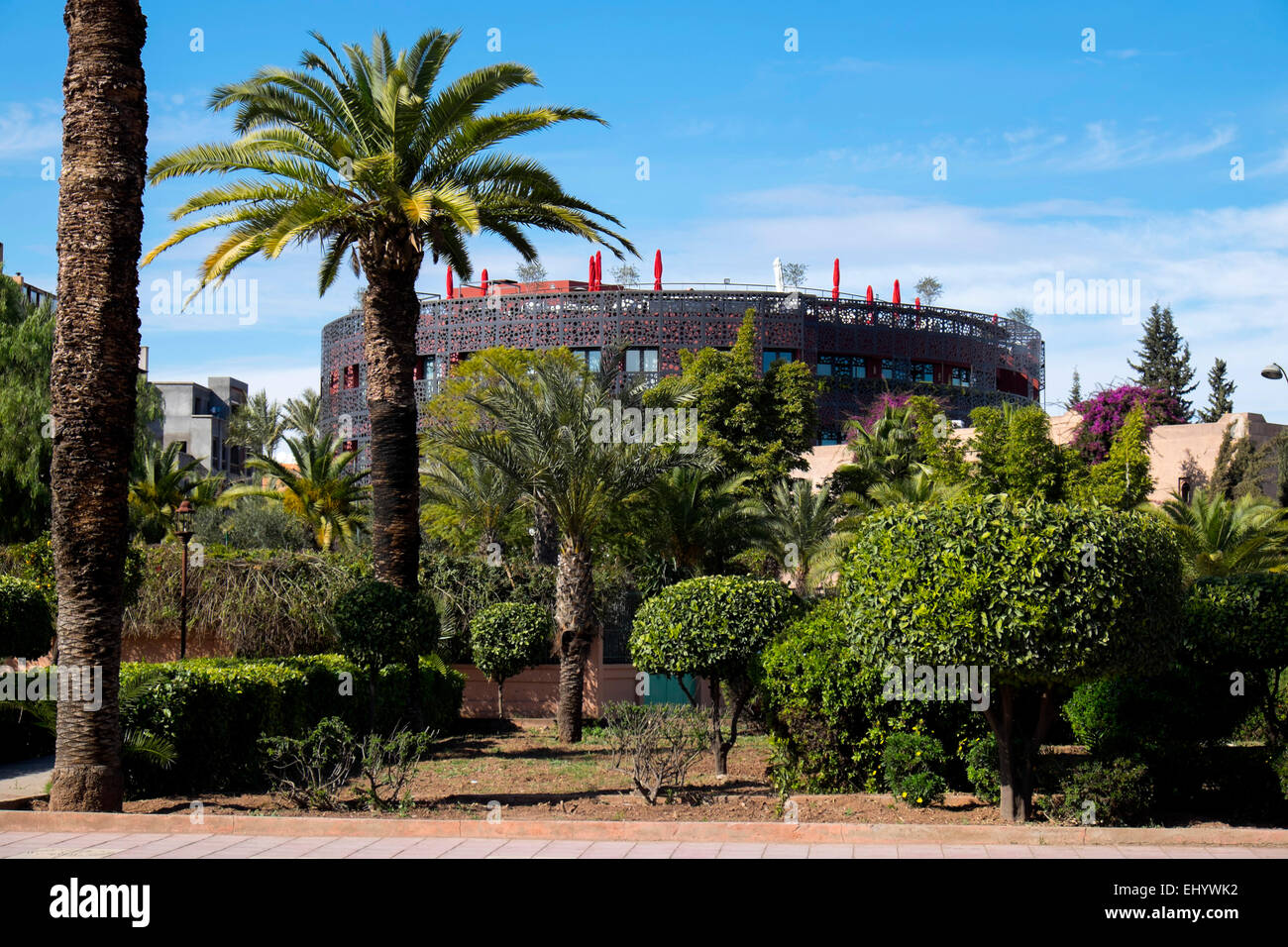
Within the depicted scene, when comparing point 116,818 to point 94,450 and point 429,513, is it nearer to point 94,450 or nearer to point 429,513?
point 94,450

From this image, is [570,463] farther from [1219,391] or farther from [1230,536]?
[1219,391]

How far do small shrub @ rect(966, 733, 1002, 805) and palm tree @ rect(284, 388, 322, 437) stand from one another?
5200 cm

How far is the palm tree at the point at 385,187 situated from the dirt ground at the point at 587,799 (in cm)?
380

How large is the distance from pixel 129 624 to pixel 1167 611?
20.8 m

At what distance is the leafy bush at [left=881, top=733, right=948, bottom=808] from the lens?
12.7m

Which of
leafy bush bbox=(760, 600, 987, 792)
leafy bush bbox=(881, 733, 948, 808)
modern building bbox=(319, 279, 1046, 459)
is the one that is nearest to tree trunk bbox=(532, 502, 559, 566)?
leafy bush bbox=(760, 600, 987, 792)

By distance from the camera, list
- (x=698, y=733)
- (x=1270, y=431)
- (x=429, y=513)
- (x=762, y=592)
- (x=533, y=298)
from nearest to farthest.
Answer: (x=698, y=733), (x=762, y=592), (x=1270, y=431), (x=429, y=513), (x=533, y=298)

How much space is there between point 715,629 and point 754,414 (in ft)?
62.5

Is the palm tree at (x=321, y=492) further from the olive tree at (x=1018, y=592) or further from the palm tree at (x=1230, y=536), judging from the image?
the olive tree at (x=1018, y=592)

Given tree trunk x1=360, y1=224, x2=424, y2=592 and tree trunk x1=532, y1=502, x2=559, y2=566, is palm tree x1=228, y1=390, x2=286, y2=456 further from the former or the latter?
tree trunk x1=360, y1=224, x2=424, y2=592

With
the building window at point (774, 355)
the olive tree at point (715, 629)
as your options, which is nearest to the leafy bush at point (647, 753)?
the olive tree at point (715, 629)

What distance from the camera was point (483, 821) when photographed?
1026cm

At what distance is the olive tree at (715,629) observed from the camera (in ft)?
51.1

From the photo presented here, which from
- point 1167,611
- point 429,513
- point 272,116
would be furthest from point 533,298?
point 1167,611
